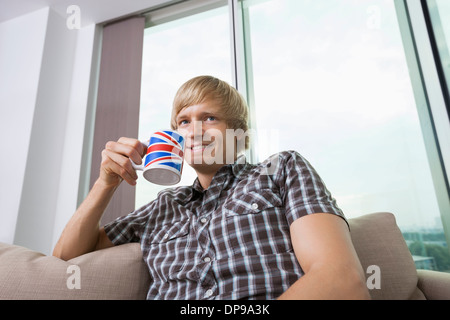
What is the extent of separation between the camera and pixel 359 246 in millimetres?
852

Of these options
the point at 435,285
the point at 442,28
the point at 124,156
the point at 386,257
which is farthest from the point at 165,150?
the point at 442,28

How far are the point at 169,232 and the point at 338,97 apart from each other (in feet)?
4.70

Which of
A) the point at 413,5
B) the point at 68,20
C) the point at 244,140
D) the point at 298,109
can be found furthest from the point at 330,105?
the point at 68,20

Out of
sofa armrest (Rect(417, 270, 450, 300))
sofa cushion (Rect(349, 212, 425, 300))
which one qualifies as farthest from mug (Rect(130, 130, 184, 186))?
sofa armrest (Rect(417, 270, 450, 300))

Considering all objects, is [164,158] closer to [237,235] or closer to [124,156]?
[124,156]

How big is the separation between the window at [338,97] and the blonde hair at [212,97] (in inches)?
33.7

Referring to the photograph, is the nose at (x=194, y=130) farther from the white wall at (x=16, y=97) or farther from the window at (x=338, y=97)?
the white wall at (x=16, y=97)

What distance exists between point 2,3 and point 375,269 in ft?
9.82

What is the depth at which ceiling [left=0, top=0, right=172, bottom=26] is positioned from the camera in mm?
2332

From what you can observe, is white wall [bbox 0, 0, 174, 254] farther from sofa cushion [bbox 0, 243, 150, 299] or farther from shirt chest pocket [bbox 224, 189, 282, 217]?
shirt chest pocket [bbox 224, 189, 282, 217]

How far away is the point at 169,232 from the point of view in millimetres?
897

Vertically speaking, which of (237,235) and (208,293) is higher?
(237,235)

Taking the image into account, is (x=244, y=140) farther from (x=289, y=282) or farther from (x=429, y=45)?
(x=429, y=45)

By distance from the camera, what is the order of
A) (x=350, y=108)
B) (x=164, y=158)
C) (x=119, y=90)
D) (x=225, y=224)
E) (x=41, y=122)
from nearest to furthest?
1. (x=164, y=158)
2. (x=225, y=224)
3. (x=350, y=108)
4. (x=41, y=122)
5. (x=119, y=90)
